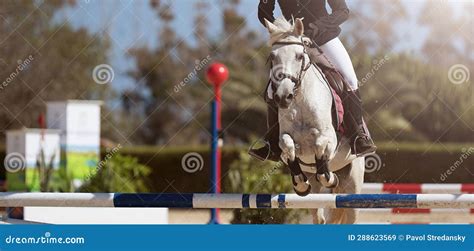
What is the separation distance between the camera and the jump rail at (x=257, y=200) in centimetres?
428

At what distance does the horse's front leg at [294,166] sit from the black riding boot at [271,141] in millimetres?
134

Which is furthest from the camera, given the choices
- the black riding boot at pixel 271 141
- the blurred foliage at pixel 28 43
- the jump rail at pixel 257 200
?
the blurred foliage at pixel 28 43

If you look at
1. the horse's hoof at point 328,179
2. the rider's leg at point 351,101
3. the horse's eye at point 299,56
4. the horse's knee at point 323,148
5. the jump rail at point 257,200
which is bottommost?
the jump rail at point 257,200

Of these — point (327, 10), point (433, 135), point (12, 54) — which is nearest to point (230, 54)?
point (433, 135)

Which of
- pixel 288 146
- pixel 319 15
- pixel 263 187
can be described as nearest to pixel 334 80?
pixel 319 15

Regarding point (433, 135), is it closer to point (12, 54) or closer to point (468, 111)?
point (468, 111)

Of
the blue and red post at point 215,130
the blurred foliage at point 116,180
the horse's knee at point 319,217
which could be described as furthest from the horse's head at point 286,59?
the blurred foliage at point 116,180

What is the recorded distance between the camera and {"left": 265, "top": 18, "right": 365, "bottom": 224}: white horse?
14.7ft

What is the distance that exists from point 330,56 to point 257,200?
981 mm

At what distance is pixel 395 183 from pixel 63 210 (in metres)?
2.17

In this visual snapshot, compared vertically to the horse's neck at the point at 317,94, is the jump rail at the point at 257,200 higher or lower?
lower

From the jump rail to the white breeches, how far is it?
0.75m

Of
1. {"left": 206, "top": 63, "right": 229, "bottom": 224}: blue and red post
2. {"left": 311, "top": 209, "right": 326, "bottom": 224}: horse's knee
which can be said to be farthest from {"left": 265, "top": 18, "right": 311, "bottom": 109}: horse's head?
{"left": 206, "top": 63, "right": 229, "bottom": 224}: blue and red post

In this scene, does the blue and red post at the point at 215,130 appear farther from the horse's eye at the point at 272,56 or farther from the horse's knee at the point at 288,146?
the horse's eye at the point at 272,56
